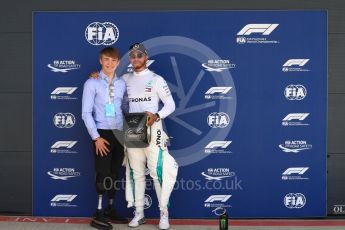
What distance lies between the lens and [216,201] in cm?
551

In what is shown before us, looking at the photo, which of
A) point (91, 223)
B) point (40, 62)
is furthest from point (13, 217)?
point (40, 62)

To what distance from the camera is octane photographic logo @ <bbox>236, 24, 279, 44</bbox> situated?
541cm

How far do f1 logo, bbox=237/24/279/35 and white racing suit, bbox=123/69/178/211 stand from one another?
3.58ft

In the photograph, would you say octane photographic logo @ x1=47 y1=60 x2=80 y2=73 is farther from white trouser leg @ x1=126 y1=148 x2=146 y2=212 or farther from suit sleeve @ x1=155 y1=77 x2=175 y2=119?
white trouser leg @ x1=126 y1=148 x2=146 y2=212

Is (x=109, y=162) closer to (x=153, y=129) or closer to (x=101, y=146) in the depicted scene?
(x=101, y=146)

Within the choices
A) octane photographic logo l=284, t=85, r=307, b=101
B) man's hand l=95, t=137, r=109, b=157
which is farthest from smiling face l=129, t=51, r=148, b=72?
octane photographic logo l=284, t=85, r=307, b=101

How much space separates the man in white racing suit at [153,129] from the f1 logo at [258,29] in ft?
3.57

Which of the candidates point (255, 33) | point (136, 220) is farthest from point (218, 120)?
point (136, 220)

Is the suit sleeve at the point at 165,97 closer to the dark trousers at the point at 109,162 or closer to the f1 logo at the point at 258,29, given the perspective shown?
the dark trousers at the point at 109,162

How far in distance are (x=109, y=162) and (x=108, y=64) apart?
985 mm

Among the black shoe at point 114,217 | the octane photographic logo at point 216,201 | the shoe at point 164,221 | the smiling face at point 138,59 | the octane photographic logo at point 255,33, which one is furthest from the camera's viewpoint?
the octane photographic logo at point 216,201

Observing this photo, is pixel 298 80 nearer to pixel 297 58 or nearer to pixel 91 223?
pixel 297 58

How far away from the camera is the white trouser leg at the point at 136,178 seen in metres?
5.08

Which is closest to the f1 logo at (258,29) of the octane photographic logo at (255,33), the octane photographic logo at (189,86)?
the octane photographic logo at (255,33)
